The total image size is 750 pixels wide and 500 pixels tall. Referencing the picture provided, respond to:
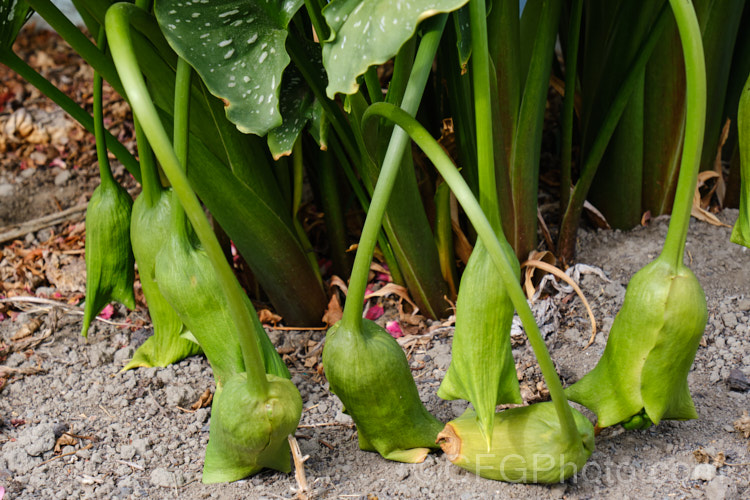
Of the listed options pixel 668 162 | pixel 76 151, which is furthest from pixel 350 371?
pixel 76 151

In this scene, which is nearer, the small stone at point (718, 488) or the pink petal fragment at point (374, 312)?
the small stone at point (718, 488)

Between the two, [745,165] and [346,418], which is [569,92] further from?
[346,418]

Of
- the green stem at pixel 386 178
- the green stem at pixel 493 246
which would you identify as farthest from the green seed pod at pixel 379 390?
the green stem at pixel 493 246

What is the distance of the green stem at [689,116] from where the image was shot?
21.0 inches

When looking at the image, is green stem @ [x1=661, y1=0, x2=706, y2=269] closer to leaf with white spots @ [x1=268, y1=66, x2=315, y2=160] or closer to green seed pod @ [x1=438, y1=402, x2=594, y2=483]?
green seed pod @ [x1=438, y1=402, x2=594, y2=483]

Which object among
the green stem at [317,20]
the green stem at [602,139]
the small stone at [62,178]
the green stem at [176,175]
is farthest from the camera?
the small stone at [62,178]

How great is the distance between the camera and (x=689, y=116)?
0.56 m

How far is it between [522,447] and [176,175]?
0.38 m

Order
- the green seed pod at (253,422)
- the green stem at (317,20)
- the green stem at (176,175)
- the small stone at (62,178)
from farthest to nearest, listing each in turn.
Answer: the small stone at (62,178)
the green stem at (317,20)
the green seed pod at (253,422)
the green stem at (176,175)

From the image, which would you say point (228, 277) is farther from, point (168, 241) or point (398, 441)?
point (398, 441)

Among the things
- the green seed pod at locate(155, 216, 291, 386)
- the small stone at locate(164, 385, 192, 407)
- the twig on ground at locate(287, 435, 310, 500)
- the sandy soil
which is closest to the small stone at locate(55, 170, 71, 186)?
the sandy soil

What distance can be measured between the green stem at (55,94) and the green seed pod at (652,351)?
0.59 metres

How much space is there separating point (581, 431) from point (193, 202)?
0.39m

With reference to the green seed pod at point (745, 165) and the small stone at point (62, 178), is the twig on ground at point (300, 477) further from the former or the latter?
the small stone at point (62, 178)
